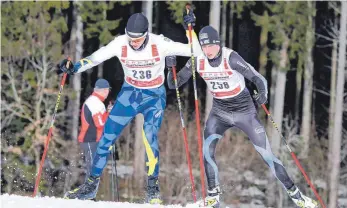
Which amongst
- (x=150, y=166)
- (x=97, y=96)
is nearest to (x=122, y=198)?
(x=97, y=96)

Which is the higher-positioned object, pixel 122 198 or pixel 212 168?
pixel 212 168

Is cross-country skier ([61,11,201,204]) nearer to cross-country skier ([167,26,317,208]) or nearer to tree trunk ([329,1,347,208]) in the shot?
cross-country skier ([167,26,317,208])

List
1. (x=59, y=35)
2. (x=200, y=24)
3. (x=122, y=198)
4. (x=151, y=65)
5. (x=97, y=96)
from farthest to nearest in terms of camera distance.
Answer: (x=200, y=24) → (x=59, y=35) → (x=122, y=198) → (x=97, y=96) → (x=151, y=65)

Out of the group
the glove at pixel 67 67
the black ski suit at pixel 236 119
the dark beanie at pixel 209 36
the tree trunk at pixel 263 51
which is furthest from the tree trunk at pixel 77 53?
the dark beanie at pixel 209 36

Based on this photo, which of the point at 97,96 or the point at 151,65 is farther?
the point at 97,96

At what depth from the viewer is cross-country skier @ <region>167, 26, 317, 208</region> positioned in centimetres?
769

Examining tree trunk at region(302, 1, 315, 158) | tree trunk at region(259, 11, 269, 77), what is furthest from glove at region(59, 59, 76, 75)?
tree trunk at region(259, 11, 269, 77)

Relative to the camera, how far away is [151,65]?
25.8ft

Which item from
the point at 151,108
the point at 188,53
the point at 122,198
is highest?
the point at 188,53

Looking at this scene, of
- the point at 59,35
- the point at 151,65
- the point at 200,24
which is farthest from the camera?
the point at 200,24

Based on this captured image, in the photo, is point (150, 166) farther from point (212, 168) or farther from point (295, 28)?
point (295, 28)

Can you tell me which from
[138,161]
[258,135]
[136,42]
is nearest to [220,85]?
[258,135]

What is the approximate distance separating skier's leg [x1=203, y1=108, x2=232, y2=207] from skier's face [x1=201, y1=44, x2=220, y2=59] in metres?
0.57

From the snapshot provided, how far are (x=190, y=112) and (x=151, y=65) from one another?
14.9 meters
